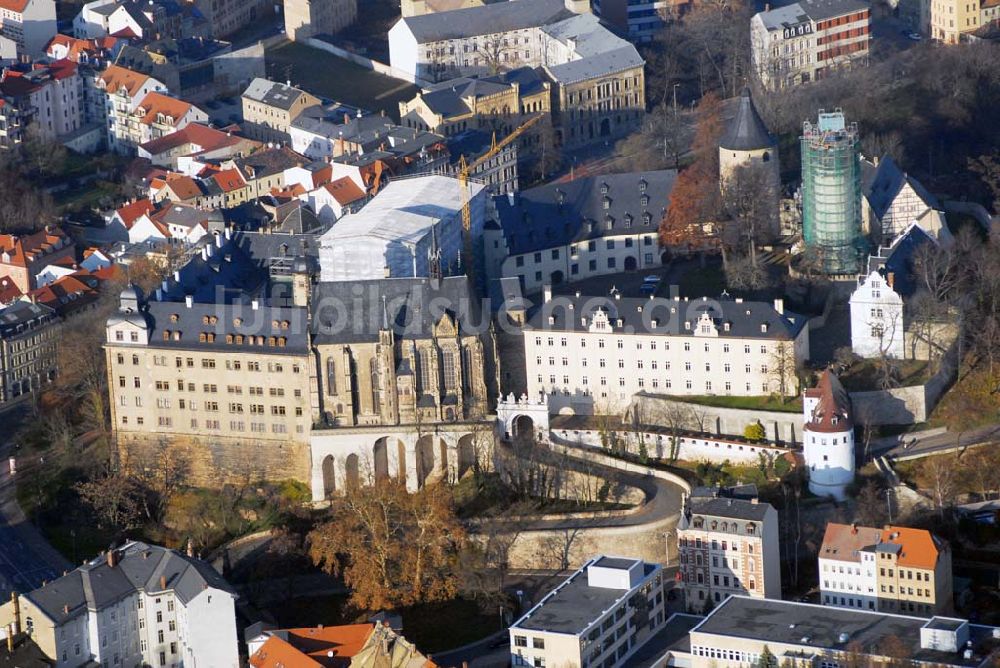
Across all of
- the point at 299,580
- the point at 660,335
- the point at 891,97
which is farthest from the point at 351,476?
the point at 891,97

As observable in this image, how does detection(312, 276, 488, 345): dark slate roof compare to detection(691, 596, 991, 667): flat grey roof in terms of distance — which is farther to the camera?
detection(312, 276, 488, 345): dark slate roof

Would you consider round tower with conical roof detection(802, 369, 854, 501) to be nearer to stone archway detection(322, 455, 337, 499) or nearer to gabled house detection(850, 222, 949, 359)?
gabled house detection(850, 222, 949, 359)

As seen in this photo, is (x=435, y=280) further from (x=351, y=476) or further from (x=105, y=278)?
(x=105, y=278)

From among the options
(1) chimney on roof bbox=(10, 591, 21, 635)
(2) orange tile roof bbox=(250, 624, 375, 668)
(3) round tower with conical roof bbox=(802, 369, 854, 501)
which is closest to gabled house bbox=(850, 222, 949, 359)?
(3) round tower with conical roof bbox=(802, 369, 854, 501)

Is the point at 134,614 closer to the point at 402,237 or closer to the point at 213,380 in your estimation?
the point at 213,380

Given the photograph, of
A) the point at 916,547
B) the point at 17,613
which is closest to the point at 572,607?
the point at 916,547
